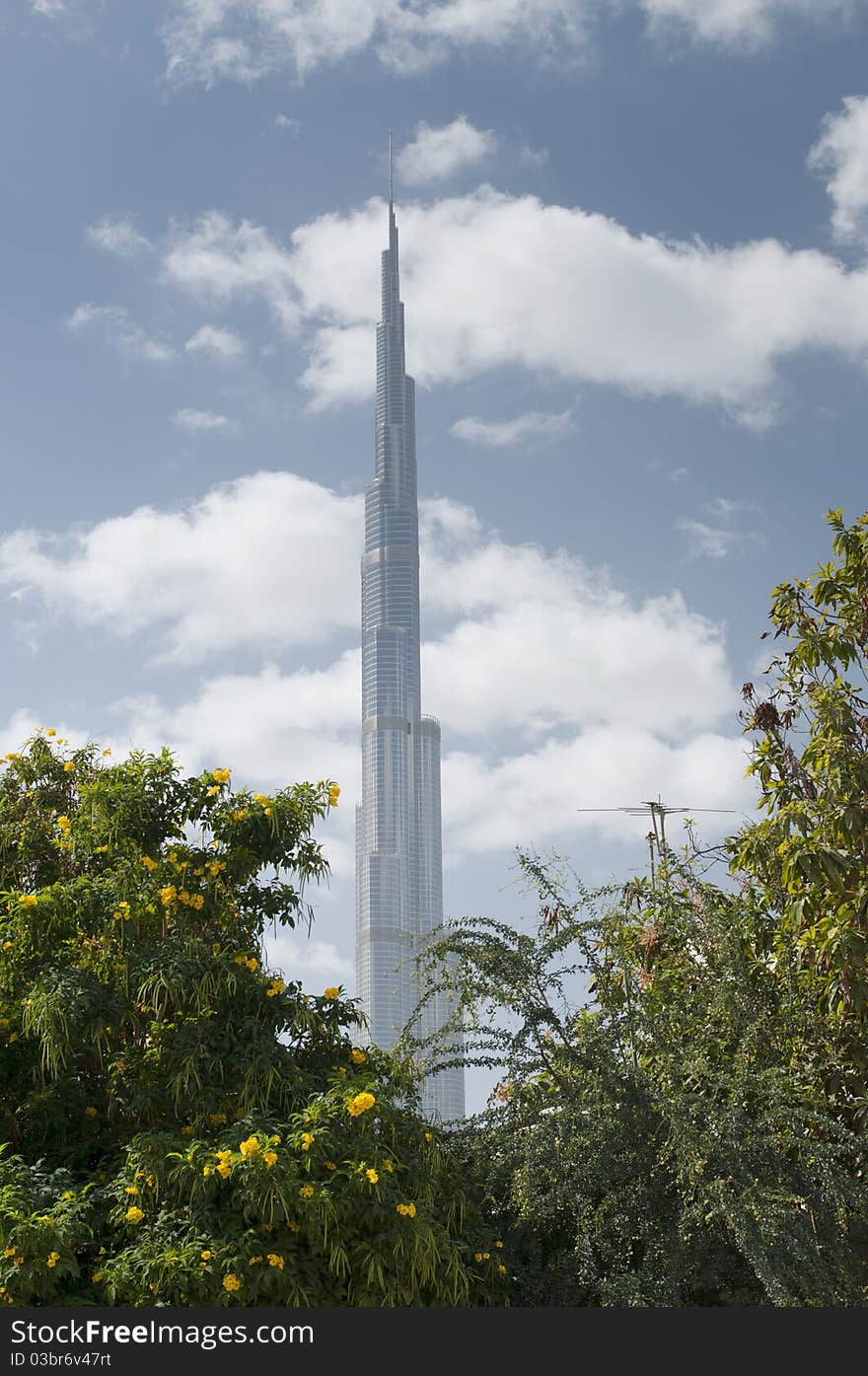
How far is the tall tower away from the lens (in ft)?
545

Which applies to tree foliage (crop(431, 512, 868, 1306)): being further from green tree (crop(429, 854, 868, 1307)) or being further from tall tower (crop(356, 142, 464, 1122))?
tall tower (crop(356, 142, 464, 1122))

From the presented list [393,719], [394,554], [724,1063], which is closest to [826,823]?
[724,1063]

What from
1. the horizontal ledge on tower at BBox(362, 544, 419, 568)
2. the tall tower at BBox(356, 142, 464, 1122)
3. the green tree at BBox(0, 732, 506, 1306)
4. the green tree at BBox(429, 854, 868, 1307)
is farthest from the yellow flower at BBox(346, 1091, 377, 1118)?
the horizontal ledge on tower at BBox(362, 544, 419, 568)

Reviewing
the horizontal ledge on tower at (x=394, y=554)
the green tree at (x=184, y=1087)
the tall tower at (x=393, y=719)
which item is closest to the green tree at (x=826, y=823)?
the green tree at (x=184, y=1087)

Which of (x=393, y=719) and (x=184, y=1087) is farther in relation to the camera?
(x=393, y=719)

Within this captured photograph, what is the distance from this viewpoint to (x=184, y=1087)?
226 inches

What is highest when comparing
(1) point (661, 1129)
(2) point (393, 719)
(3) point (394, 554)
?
(3) point (394, 554)

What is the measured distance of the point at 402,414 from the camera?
198 metres

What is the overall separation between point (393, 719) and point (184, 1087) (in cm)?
17171

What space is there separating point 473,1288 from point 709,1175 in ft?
4.21

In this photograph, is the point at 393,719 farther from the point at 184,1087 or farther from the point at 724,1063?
the point at 184,1087

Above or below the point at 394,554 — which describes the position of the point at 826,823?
below

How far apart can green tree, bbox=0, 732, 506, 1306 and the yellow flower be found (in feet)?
0.04

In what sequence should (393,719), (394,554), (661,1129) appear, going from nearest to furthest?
(661,1129) → (393,719) → (394,554)
